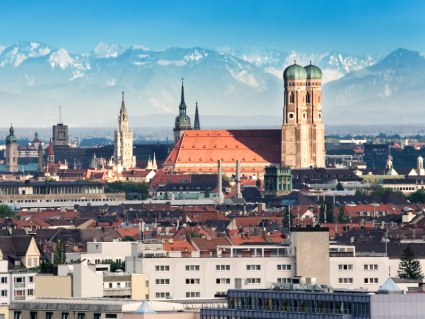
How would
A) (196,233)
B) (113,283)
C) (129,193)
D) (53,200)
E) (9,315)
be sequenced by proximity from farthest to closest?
(129,193) → (53,200) → (196,233) → (113,283) → (9,315)

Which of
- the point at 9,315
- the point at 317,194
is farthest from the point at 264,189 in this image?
the point at 9,315

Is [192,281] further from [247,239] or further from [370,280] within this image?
[247,239]

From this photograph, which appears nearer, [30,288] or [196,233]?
[30,288]

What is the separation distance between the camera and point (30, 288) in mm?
58031

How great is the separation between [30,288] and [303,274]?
6.94 meters

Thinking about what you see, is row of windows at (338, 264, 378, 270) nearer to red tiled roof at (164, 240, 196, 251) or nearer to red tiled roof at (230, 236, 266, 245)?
red tiled roof at (164, 240, 196, 251)

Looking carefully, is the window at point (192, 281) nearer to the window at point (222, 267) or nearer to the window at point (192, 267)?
the window at point (192, 267)

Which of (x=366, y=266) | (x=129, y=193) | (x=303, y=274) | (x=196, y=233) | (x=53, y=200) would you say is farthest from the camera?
(x=129, y=193)

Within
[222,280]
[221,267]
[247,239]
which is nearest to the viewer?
[222,280]

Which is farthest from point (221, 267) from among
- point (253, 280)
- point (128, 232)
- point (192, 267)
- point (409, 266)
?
point (128, 232)

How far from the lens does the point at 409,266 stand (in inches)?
2729

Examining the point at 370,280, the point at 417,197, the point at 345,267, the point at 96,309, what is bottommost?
the point at 96,309

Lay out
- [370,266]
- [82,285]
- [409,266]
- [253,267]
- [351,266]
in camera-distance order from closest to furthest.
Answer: [82,285]
[351,266]
[253,267]
[370,266]
[409,266]

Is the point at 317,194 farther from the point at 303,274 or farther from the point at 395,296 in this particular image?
the point at 395,296
